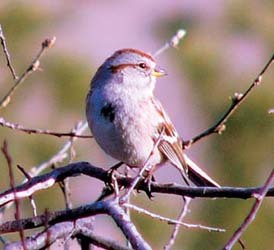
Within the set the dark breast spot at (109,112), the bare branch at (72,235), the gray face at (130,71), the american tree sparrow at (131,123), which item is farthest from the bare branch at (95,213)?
the gray face at (130,71)

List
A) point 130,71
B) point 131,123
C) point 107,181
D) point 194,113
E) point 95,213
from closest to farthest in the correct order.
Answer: point 95,213
point 107,181
point 131,123
point 130,71
point 194,113

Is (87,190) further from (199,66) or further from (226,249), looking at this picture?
(226,249)

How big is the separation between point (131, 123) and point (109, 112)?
0.11 m

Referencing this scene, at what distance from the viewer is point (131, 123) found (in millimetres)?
4438

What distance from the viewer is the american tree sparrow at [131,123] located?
438cm

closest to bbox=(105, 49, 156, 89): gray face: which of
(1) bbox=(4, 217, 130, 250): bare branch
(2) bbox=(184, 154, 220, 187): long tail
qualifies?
(2) bbox=(184, 154, 220, 187): long tail

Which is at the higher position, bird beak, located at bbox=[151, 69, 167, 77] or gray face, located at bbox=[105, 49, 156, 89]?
gray face, located at bbox=[105, 49, 156, 89]

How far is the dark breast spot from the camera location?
14.5ft

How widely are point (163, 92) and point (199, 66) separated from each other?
5.46 m

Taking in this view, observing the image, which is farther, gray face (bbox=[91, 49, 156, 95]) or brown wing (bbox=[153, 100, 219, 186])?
gray face (bbox=[91, 49, 156, 95])

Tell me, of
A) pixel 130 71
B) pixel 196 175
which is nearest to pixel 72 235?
pixel 196 175

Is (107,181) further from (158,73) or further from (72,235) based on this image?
(158,73)

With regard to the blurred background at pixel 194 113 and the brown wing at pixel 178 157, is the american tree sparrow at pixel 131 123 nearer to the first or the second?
the brown wing at pixel 178 157

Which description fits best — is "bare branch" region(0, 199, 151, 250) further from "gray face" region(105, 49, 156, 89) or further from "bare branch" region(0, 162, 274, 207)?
"gray face" region(105, 49, 156, 89)
